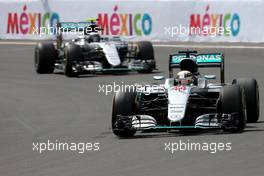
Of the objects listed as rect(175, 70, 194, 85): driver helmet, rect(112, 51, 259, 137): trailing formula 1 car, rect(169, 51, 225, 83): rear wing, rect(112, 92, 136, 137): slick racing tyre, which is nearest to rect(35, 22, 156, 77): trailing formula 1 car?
rect(169, 51, 225, 83): rear wing

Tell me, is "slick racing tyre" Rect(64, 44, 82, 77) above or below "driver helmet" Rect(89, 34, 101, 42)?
below

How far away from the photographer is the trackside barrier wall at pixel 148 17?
118 feet

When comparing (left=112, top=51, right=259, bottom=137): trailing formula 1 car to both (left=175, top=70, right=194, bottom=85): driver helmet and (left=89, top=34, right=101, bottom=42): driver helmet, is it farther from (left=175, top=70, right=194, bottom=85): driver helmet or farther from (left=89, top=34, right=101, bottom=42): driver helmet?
(left=89, top=34, right=101, bottom=42): driver helmet

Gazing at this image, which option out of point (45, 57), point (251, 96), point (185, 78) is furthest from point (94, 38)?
point (251, 96)

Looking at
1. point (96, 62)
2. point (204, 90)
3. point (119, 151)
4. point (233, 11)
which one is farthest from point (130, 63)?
point (119, 151)

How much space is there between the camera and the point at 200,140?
14.2 m

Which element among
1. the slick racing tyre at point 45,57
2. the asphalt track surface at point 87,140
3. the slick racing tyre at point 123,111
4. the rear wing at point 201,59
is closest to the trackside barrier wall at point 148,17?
the slick racing tyre at point 45,57

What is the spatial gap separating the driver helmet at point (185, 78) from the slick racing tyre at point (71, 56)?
10.9 metres

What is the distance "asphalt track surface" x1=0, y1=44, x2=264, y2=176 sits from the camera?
11883mm

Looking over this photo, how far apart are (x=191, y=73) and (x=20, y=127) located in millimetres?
3062

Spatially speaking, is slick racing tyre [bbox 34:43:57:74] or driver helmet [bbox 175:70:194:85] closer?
driver helmet [bbox 175:70:194:85]

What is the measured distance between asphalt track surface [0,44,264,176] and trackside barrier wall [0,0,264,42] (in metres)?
10.6

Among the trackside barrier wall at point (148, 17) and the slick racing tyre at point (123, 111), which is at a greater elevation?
the trackside barrier wall at point (148, 17)

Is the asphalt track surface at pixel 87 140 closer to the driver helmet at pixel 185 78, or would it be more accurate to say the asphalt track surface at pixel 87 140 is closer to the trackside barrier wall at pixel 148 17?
the driver helmet at pixel 185 78
